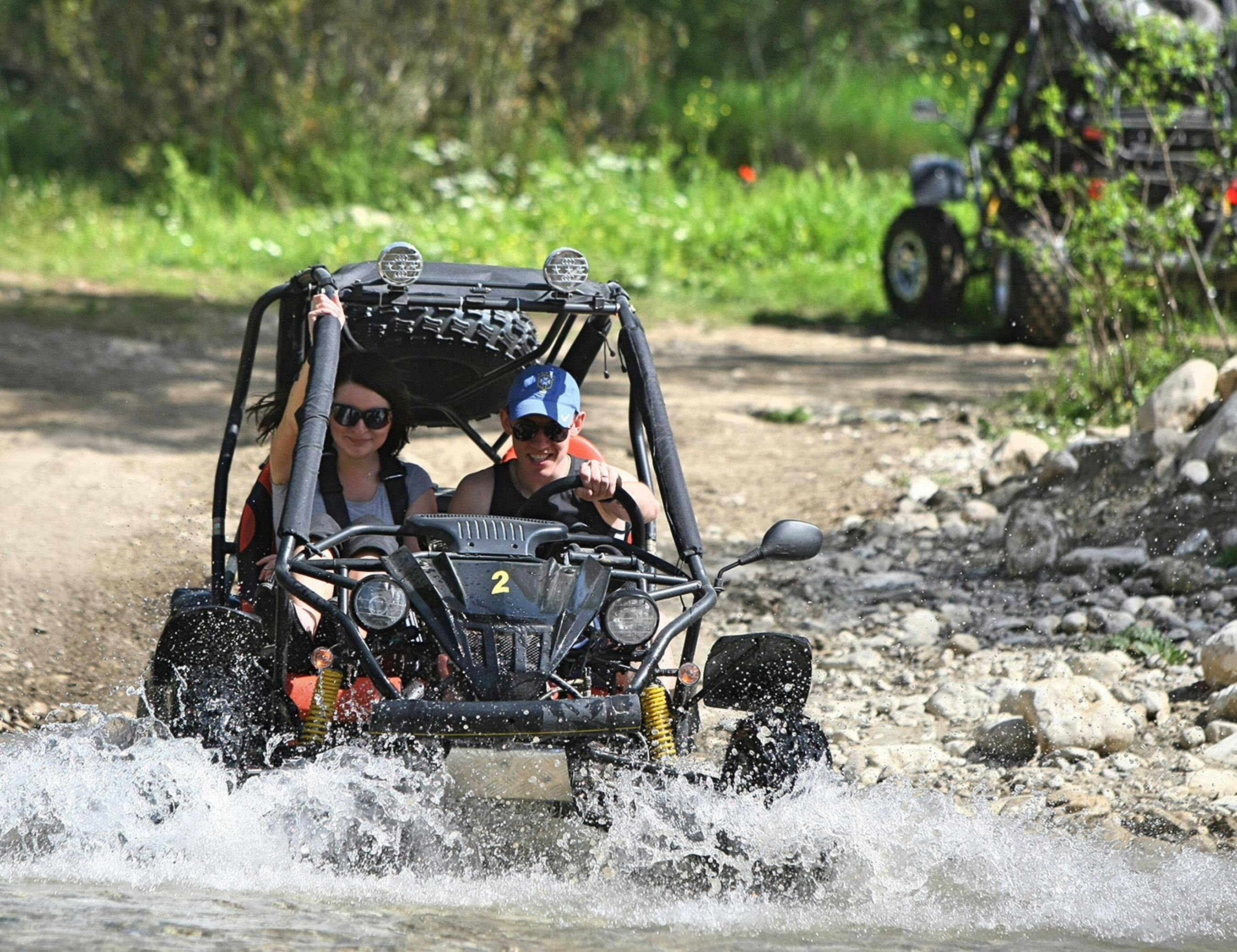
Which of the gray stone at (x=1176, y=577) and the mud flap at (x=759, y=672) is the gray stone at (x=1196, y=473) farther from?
A: the mud flap at (x=759, y=672)

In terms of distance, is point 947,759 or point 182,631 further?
point 947,759

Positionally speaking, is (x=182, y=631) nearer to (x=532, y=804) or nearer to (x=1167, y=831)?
(x=532, y=804)

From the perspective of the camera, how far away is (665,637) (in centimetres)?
402

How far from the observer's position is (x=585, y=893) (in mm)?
3873

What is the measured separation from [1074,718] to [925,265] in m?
7.95

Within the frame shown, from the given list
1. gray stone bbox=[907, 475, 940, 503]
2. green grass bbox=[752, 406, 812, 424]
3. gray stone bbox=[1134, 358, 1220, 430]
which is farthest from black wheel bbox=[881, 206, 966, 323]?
gray stone bbox=[1134, 358, 1220, 430]

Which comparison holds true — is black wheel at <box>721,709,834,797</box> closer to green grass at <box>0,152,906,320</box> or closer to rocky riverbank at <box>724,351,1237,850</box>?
rocky riverbank at <box>724,351,1237,850</box>

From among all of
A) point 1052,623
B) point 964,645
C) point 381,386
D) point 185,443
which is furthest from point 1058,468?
point 185,443

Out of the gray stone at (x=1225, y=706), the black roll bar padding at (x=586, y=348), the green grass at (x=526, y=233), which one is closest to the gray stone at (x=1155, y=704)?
the gray stone at (x=1225, y=706)

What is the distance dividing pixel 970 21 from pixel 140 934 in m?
19.5

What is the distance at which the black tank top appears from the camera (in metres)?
4.70

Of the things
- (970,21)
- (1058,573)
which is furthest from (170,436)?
(970,21)

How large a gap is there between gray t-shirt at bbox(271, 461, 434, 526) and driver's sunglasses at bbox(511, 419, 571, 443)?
52 cm

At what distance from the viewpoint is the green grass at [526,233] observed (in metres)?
13.9
